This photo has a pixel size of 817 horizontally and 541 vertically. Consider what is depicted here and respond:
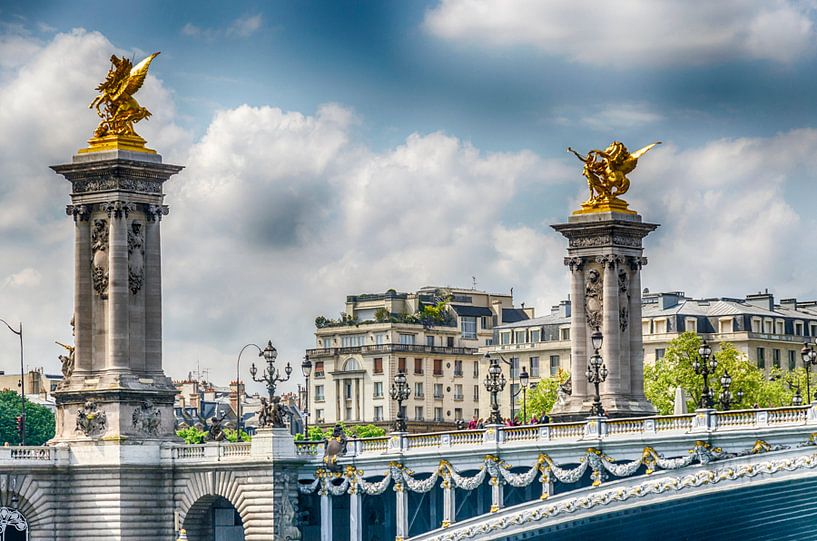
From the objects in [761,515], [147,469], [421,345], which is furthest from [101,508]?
[421,345]

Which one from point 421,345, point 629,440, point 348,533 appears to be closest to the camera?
point 629,440

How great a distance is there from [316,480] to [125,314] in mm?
9849

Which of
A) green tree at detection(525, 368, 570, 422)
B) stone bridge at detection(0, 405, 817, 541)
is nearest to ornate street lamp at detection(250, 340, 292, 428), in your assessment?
stone bridge at detection(0, 405, 817, 541)

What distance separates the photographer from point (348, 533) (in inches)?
3957

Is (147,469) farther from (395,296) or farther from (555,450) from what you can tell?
(395,296)

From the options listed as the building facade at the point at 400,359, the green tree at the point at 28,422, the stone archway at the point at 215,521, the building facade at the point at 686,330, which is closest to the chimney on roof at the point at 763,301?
the building facade at the point at 686,330

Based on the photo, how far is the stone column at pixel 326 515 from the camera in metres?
100

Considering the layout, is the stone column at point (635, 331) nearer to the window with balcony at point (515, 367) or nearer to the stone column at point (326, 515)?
the stone column at point (326, 515)

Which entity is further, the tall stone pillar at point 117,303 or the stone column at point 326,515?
the tall stone pillar at point 117,303

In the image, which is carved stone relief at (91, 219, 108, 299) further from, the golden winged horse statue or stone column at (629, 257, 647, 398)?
stone column at (629, 257, 647, 398)

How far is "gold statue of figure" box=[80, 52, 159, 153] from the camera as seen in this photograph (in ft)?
344

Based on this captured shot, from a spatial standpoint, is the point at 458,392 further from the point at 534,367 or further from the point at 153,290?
the point at 153,290

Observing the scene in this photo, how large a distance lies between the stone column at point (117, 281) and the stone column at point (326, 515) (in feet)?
30.0

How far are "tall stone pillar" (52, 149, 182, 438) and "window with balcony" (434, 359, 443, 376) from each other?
230 ft
